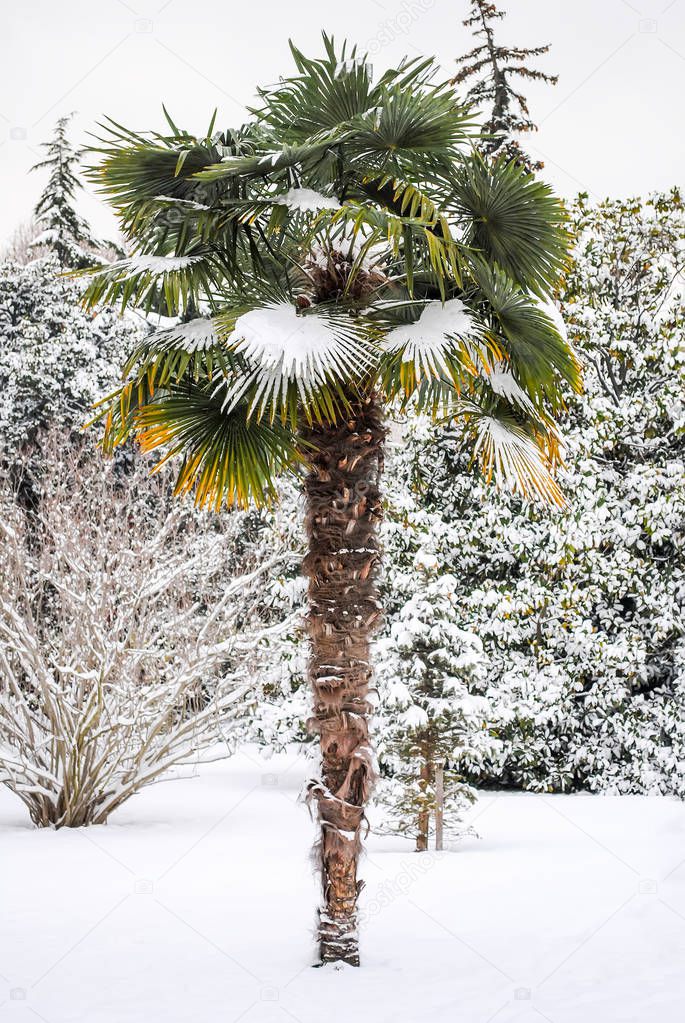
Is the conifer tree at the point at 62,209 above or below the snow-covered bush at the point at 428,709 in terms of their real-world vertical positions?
above

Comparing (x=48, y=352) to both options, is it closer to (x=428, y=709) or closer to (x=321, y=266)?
(x=428, y=709)

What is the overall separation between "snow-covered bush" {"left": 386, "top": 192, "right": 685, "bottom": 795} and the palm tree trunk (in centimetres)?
765

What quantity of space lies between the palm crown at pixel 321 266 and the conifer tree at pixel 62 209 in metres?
16.4

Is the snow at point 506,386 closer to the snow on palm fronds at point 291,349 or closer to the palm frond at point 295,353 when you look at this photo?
the palm frond at point 295,353

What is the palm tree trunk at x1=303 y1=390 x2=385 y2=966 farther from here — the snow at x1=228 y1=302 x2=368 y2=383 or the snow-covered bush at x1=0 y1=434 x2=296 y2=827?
the snow-covered bush at x1=0 y1=434 x2=296 y2=827

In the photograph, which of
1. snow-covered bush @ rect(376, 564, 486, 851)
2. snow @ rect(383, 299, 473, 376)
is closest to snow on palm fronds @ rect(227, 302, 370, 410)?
snow @ rect(383, 299, 473, 376)

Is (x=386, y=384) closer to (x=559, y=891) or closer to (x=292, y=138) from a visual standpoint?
(x=292, y=138)

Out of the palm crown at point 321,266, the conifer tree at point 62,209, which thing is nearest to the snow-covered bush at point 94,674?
the palm crown at point 321,266

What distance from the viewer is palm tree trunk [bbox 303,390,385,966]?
5051mm

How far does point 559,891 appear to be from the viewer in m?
7.19

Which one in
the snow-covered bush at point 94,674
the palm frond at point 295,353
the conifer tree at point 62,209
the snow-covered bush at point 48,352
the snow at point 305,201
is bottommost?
the snow-covered bush at point 94,674

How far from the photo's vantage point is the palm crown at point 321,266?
4.75 meters

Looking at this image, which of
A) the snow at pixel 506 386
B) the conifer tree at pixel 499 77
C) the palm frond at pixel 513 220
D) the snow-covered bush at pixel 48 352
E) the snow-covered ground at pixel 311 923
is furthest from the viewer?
the conifer tree at pixel 499 77

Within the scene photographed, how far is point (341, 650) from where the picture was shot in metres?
5.07
